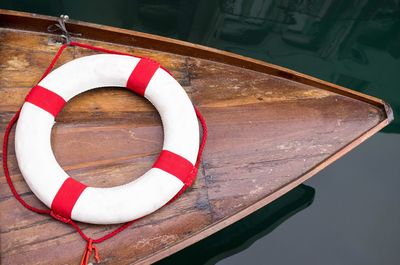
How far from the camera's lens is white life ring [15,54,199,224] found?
156 centimetres

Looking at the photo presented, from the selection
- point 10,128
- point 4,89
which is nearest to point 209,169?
point 10,128

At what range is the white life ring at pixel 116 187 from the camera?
156 centimetres

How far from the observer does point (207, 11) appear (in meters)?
3.06

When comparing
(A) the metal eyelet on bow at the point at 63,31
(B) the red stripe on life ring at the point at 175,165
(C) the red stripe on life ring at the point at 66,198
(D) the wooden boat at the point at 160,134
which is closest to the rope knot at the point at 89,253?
(D) the wooden boat at the point at 160,134

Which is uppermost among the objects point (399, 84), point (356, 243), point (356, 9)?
point (356, 9)

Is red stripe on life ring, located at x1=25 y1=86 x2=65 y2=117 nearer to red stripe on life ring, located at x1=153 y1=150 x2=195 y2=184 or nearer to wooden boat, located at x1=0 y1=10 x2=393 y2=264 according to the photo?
wooden boat, located at x1=0 y1=10 x2=393 y2=264

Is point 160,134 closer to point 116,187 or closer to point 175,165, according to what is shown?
point 175,165

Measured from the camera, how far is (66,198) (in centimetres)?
156

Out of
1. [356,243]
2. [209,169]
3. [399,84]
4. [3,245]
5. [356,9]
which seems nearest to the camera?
[3,245]

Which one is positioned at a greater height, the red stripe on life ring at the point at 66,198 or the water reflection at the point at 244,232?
the red stripe on life ring at the point at 66,198

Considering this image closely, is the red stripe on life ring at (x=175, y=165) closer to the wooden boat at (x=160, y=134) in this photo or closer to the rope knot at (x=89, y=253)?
the wooden boat at (x=160, y=134)

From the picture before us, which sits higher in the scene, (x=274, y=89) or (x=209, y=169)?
(x=274, y=89)

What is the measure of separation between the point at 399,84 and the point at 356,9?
0.74m

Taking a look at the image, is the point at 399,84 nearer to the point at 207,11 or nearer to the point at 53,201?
the point at 207,11
